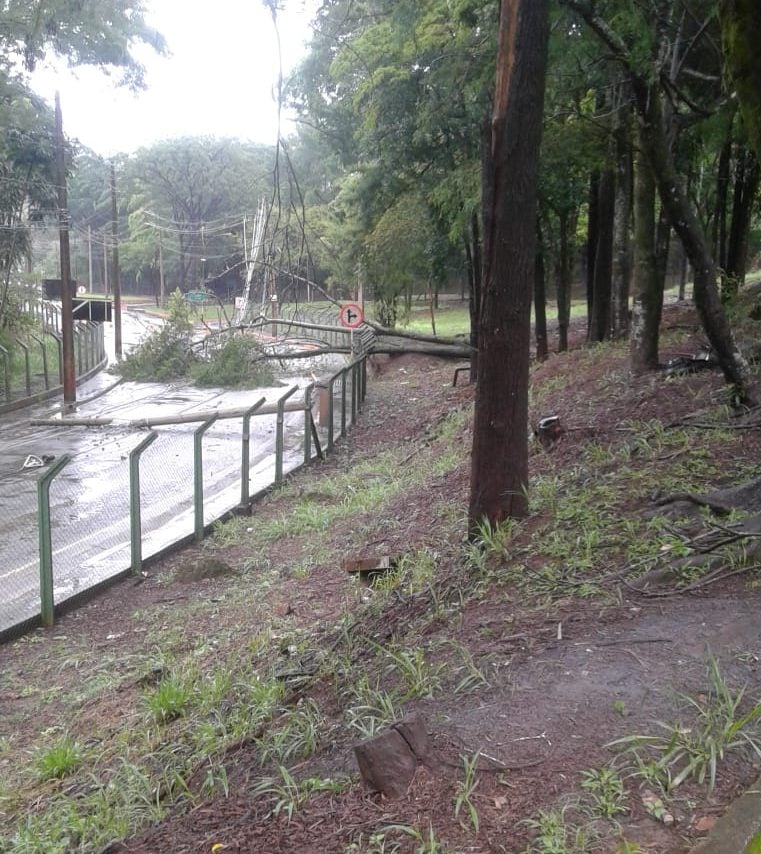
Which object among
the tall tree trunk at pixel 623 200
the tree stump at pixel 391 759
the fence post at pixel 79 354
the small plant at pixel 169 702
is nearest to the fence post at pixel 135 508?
the small plant at pixel 169 702

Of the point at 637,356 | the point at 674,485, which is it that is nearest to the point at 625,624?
the point at 674,485

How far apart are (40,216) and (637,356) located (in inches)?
1014

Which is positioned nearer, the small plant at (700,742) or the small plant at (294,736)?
the small plant at (700,742)

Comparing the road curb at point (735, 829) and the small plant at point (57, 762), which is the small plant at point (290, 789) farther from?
the small plant at point (57, 762)

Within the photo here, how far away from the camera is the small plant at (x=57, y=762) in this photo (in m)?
4.98

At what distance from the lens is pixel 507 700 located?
13.5ft

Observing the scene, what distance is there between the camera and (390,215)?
74.1 feet

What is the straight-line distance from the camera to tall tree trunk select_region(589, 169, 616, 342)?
15891 millimetres

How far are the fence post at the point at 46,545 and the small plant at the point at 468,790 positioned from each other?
5.49 metres

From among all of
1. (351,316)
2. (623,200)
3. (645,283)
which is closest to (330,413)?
(623,200)

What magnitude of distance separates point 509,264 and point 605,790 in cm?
399

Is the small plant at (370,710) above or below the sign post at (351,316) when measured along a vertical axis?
below

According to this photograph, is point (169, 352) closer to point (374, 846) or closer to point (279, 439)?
point (279, 439)

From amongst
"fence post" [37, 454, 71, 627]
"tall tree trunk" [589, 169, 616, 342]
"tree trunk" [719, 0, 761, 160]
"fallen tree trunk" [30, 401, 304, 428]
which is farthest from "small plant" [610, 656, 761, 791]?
"fallen tree trunk" [30, 401, 304, 428]
